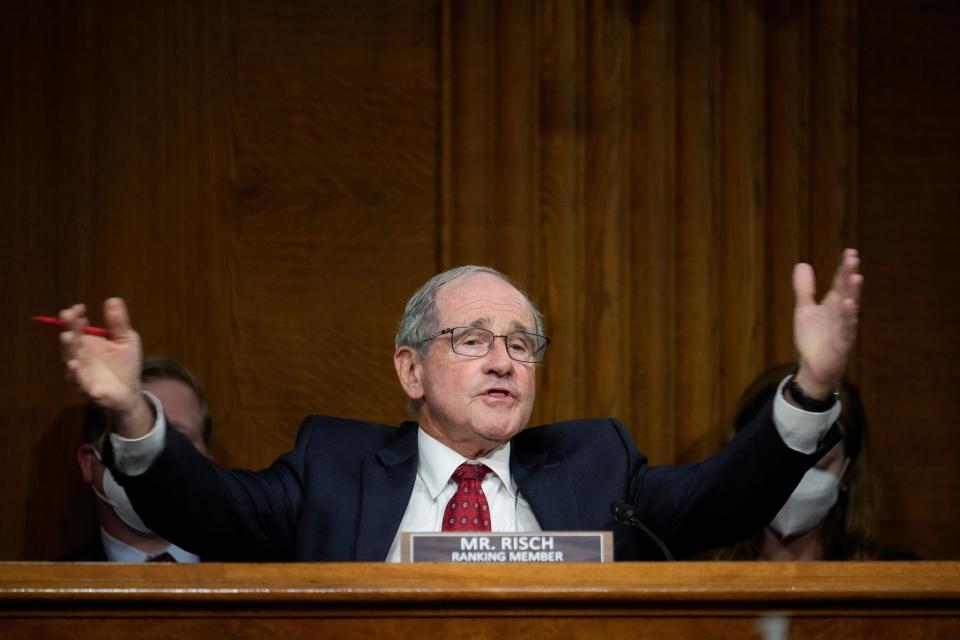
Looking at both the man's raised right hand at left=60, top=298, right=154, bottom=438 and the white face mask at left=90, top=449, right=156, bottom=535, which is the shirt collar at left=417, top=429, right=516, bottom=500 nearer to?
the man's raised right hand at left=60, top=298, right=154, bottom=438

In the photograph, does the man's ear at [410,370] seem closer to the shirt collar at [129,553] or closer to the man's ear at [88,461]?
the shirt collar at [129,553]

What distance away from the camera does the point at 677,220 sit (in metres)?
3.25

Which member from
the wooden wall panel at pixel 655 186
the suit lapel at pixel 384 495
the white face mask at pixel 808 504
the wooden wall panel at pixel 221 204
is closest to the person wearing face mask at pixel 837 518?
the white face mask at pixel 808 504

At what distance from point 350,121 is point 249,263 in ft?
1.53

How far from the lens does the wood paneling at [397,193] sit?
125 inches

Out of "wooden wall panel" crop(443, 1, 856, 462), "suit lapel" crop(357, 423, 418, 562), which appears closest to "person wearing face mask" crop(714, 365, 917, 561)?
"wooden wall panel" crop(443, 1, 856, 462)

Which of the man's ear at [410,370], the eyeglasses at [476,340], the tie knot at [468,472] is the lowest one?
the tie knot at [468,472]

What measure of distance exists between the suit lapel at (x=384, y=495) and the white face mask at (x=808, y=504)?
0.92m

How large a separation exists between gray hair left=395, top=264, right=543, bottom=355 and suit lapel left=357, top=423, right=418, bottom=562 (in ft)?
0.65

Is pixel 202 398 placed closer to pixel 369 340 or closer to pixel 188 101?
pixel 369 340

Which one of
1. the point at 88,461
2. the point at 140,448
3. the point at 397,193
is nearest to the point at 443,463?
the point at 140,448

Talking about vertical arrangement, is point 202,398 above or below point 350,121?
below

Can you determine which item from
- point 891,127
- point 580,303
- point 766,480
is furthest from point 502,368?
point 891,127

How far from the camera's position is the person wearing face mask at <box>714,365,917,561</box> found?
9.10ft
